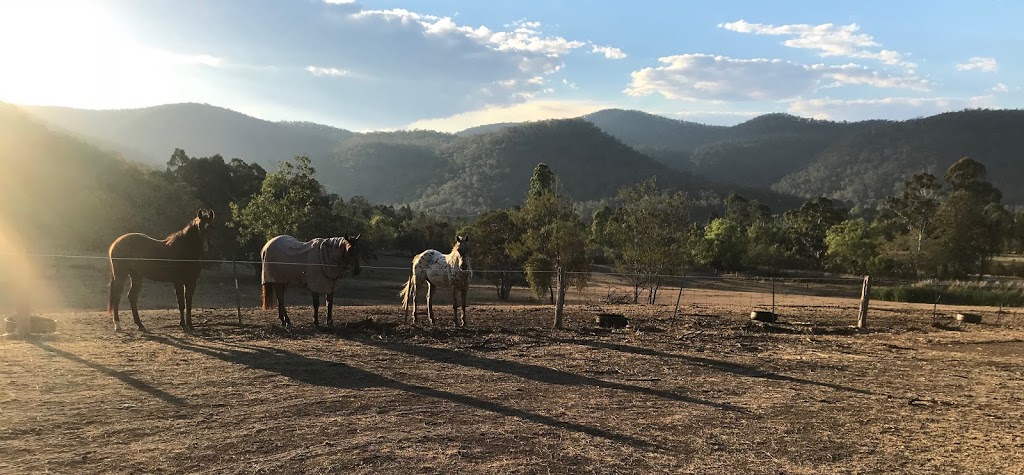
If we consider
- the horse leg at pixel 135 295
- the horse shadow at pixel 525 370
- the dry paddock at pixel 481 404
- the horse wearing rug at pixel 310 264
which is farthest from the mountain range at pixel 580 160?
the dry paddock at pixel 481 404

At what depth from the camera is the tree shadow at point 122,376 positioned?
590cm

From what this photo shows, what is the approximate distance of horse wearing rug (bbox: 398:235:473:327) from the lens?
12.2 metres

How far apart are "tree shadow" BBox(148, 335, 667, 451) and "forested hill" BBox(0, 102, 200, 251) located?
24722 millimetres

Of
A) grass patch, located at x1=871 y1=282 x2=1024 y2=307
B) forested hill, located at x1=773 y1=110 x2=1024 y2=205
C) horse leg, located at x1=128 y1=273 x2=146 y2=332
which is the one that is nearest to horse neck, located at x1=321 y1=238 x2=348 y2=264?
horse leg, located at x1=128 y1=273 x2=146 y2=332

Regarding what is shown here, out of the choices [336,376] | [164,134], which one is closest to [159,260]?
[336,376]

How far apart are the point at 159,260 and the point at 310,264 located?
2690mm

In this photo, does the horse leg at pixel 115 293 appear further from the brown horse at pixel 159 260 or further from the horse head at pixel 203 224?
the horse head at pixel 203 224

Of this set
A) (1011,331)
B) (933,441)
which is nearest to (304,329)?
(933,441)

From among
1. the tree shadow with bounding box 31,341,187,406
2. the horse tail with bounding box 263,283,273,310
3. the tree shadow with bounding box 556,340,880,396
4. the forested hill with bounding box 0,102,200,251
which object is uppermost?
the forested hill with bounding box 0,102,200,251

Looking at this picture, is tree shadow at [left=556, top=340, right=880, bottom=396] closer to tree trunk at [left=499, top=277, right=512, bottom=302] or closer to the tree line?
the tree line

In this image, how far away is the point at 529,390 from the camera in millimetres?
7039

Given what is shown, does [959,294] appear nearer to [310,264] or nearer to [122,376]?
[310,264]

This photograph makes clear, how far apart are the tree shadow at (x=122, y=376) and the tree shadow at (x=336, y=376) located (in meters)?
1.33

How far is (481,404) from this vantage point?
6.33m
